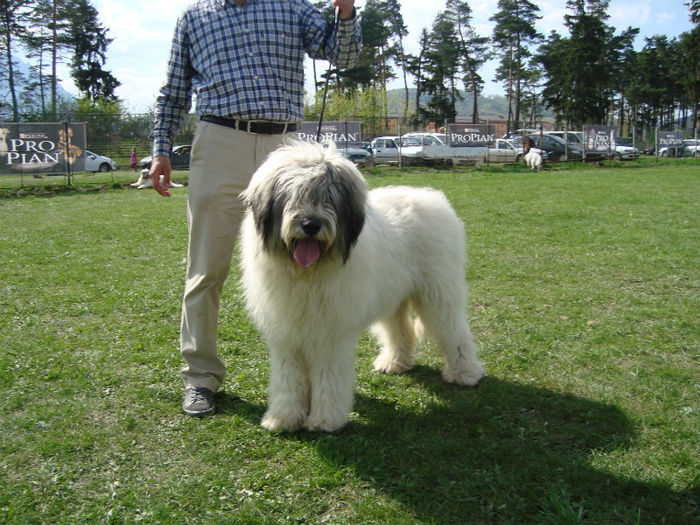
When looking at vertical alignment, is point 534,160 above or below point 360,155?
below

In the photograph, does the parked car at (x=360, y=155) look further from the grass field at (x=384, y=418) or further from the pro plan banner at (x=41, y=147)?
the grass field at (x=384, y=418)

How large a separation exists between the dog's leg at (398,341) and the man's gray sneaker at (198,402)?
4.55ft

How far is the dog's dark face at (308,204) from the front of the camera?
2895 millimetres

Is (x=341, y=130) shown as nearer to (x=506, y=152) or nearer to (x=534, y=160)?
(x=534, y=160)

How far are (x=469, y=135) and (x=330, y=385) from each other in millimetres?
25559

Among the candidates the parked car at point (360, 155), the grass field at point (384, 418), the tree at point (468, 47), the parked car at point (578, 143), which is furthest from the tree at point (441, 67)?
the grass field at point (384, 418)

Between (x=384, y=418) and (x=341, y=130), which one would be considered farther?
(x=341, y=130)

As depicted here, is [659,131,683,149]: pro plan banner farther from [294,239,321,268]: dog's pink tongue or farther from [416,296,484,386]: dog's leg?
[294,239,321,268]: dog's pink tongue

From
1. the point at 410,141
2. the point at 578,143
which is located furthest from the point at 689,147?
the point at 410,141

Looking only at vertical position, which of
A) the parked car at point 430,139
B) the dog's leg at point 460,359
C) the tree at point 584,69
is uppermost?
the tree at point 584,69

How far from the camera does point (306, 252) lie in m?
2.94

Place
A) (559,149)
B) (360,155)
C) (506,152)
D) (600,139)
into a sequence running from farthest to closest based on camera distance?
(600,139) → (559,149) → (506,152) → (360,155)

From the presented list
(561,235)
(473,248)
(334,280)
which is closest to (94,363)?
(334,280)

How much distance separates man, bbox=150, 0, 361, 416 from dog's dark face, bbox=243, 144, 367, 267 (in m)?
0.59
